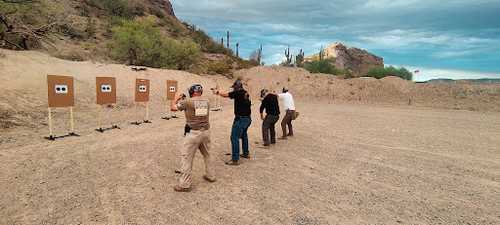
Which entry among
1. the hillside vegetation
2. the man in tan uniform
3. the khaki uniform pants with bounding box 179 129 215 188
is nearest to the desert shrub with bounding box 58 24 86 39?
the hillside vegetation

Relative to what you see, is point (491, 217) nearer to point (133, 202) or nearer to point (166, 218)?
point (166, 218)

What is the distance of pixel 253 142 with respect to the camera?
7.65 metres

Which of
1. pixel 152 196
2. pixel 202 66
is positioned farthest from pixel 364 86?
pixel 152 196

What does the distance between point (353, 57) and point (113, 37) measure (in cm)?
5589

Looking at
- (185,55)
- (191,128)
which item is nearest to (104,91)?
(191,128)

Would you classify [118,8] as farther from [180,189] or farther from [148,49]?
[180,189]

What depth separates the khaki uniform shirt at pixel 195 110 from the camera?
4.00 m

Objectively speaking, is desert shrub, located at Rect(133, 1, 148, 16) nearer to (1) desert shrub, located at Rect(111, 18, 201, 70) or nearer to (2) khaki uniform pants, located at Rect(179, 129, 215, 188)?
(1) desert shrub, located at Rect(111, 18, 201, 70)

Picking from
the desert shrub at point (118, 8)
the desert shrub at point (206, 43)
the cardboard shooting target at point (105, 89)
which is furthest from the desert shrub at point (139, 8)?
the cardboard shooting target at point (105, 89)

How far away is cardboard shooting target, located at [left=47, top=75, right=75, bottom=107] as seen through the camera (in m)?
7.14

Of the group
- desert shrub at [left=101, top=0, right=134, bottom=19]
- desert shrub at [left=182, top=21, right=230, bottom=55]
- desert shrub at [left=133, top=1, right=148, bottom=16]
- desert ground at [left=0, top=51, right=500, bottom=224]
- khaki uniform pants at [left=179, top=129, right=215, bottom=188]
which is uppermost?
desert shrub at [left=133, top=1, right=148, bottom=16]

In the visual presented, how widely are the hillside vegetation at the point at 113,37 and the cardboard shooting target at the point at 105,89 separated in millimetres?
1449

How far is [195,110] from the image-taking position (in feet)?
13.2

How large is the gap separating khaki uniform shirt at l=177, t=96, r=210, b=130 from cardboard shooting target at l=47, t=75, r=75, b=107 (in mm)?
5374
